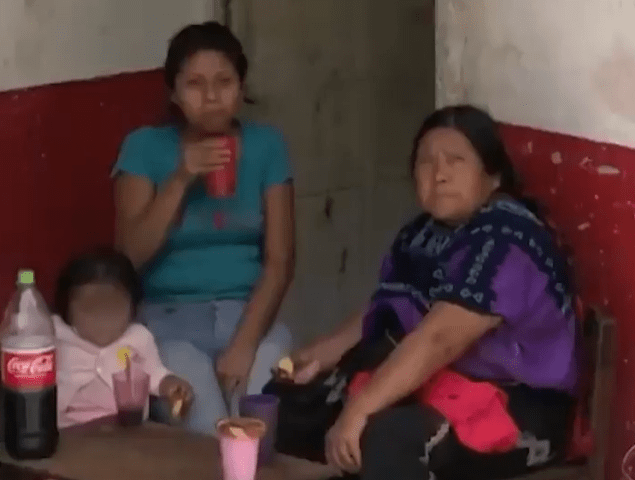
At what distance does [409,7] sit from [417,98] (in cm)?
28

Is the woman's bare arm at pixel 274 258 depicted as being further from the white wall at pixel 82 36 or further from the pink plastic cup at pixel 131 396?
the white wall at pixel 82 36

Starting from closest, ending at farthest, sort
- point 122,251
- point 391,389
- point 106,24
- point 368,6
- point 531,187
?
point 391,389 → point 531,187 → point 122,251 → point 106,24 → point 368,6

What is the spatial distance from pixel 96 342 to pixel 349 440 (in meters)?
0.68

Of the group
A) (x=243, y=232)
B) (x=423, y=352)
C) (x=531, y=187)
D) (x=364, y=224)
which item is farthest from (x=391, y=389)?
(x=364, y=224)

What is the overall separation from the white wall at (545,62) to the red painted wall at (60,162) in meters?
0.87

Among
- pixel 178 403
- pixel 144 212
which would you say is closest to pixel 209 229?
pixel 144 212

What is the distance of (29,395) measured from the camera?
218 cm

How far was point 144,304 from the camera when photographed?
→ 279cm

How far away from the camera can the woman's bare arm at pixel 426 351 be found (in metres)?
2.13

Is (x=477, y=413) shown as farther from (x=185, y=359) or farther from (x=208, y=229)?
(x=208, y=229)

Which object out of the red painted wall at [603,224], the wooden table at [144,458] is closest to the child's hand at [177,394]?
the wooden table at [144,458]

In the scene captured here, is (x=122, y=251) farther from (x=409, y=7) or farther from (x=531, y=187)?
(x=409, y=7)

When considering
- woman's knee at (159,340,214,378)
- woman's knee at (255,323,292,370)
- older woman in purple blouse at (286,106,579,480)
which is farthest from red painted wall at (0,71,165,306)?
older woman in purple blouse at (286,106,579,480)

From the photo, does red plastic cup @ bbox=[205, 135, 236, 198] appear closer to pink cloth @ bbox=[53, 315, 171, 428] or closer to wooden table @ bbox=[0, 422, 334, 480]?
pink cloth @ bbox=[53, 315, 171, 428]
